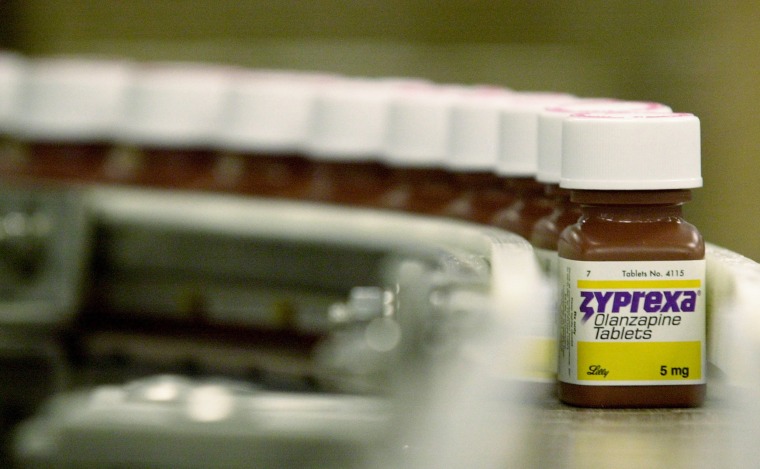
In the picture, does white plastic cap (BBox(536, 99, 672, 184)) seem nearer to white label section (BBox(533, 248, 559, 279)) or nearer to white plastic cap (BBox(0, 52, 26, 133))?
white label section (BBox(533, 248, 559, 279))

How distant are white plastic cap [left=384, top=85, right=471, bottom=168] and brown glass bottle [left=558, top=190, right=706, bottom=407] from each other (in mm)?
266

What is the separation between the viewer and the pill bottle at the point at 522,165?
58cm

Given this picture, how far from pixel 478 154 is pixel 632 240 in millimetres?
247

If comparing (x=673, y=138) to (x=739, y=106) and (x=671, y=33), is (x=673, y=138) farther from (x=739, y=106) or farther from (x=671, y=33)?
(x=671, y=33)

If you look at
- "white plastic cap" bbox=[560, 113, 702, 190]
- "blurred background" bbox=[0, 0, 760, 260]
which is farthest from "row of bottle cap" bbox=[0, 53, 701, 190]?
"blurred background" bbox=[0, 0, 760, 260]

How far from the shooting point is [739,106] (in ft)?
5.11

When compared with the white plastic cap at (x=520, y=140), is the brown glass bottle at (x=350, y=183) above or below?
above

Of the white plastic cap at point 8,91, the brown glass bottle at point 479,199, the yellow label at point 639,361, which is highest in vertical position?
the white plastic cap at point 8,91

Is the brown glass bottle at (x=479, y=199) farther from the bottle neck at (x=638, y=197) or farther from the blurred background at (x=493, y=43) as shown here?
the blurred background at (x=493, y=43)

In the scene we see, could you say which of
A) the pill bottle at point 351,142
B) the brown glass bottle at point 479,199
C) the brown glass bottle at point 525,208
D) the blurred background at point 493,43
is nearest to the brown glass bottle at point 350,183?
the pill bottle at point 351,142

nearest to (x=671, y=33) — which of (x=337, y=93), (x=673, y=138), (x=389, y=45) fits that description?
(x=389, y=45)

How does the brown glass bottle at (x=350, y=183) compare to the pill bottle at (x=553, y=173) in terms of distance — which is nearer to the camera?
the pill bottle at (x=553, y=173)

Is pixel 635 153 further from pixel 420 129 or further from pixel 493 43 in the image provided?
pixel 493 43

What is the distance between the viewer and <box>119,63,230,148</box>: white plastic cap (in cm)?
96
